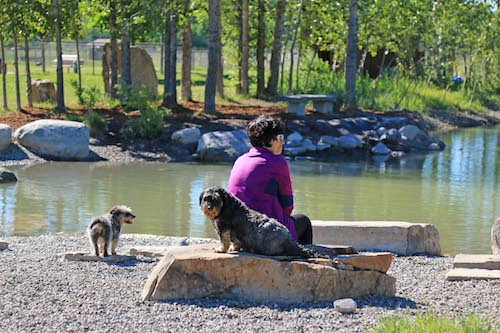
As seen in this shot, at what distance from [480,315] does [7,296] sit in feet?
11.9

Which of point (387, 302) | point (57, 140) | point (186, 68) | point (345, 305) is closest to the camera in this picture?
point (345, 305)

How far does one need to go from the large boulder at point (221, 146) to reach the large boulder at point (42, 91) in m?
7.94

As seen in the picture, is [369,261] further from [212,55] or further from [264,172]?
[212,55]

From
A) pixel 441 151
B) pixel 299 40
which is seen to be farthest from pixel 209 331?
pixel 299 40

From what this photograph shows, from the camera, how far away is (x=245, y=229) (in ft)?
23.5

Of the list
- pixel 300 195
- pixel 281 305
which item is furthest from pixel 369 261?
pixel 300 195

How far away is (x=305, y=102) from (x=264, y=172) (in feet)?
58.8

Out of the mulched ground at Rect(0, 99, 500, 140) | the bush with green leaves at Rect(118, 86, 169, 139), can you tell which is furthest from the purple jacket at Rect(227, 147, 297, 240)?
the mulched ground at Rect(0, 99, 500, 140)

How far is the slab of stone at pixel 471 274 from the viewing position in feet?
26.7

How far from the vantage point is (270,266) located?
23.5 ft

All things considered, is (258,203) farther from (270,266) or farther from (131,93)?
(131,93)

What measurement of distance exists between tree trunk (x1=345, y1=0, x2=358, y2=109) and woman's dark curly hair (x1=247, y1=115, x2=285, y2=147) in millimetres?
19664

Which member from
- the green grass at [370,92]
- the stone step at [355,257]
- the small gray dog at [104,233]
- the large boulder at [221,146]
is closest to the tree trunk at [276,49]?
the green grass at [370,92]

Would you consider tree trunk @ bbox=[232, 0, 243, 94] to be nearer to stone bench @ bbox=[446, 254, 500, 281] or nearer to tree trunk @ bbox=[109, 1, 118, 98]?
tree trunk @ bbox=[109, 1, 118, 98]
